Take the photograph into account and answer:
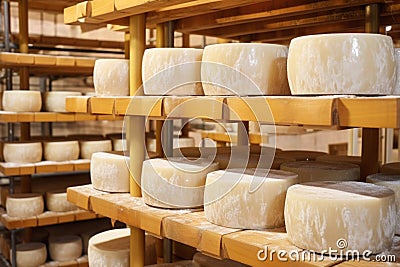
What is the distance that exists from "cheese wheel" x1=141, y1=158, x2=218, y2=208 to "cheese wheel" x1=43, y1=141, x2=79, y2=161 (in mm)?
1771

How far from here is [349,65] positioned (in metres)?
1.10

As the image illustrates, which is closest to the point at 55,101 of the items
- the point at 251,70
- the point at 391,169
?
the point at 251,70

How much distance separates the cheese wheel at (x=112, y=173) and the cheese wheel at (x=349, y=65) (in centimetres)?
85

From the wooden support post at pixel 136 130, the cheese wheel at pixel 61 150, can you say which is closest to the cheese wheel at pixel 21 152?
the cheese wheel at pixel 61 150

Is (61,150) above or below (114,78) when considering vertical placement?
below

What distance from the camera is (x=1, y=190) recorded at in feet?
11.4

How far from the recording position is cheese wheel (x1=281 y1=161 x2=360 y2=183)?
1.43 m

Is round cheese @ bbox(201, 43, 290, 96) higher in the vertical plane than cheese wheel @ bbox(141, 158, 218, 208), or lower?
higher

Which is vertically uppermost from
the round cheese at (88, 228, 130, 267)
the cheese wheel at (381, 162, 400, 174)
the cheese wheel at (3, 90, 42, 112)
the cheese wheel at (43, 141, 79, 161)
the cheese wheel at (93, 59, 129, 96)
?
the cheese wheel at (93, 59, 129, 96)

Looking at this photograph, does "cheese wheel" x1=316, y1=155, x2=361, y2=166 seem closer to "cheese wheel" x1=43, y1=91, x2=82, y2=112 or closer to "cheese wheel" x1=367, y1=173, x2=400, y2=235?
"cheese wheel" x1=367, y1=173, x2=400, y2=235

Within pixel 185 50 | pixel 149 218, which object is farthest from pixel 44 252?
pixel 185 50

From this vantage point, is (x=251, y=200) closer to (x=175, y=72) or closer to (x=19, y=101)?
(x=175, y=72)

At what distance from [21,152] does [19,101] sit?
32 cm

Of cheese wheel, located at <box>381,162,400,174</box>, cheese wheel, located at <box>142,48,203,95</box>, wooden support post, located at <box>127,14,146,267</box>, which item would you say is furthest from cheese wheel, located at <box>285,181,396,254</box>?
wooden support post, located at <box>127,14,146,267</box>
